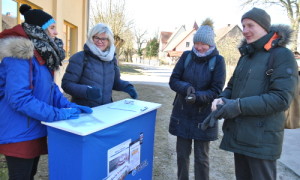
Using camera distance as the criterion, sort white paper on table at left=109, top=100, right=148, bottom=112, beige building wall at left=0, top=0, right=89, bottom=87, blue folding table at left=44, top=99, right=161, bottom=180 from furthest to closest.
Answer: beige building wall at left=0, top=0, right=89, bottom=87
white paper on table at left=109, top=100, right=148, bottom=112
blue folding table at left=44, top=99, right=161, bottom=180

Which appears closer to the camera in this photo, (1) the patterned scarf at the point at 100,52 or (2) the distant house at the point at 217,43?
(1) the patterned scarf at the point at 100,52

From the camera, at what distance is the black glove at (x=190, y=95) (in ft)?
8.54

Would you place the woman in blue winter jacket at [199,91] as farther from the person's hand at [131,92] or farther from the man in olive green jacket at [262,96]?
the man in olive green jacket at [262,96]

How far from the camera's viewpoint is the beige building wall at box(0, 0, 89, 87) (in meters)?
6.86

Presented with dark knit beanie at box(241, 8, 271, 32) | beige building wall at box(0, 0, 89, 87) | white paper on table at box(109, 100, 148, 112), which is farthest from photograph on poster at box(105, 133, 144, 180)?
beige building wall at box(0, 0, 89, 87)

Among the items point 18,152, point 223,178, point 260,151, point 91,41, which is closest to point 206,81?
point 260,151

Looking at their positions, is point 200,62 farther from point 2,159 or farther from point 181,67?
point 2,159

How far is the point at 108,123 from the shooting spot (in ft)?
6.14

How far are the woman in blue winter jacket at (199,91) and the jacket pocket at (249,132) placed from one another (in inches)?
24.7

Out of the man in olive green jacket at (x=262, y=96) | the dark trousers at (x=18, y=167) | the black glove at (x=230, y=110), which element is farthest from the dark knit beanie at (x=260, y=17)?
the dark trousers at (x=18, y=167)

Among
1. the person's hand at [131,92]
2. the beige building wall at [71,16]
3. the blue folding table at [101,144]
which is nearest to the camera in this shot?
the blue folding table at [101,144]

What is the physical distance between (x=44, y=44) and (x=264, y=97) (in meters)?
1.70

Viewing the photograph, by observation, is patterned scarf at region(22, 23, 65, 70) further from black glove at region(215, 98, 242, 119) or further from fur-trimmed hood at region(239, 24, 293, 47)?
fur-trimmed hood at region(239, 24, 293, 47)

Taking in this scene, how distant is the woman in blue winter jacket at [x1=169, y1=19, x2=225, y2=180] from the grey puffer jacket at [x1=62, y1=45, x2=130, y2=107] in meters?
0.76
